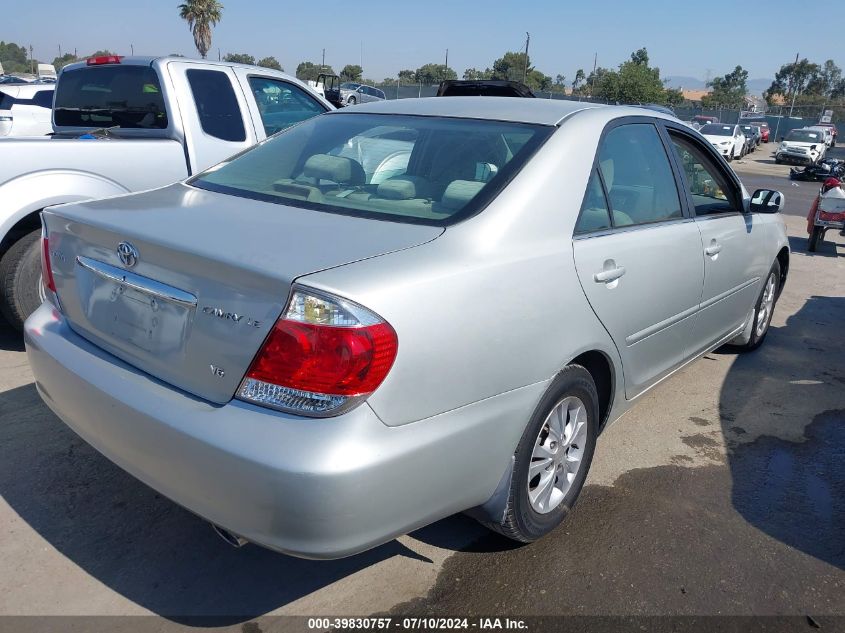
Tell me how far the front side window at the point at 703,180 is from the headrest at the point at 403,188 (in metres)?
1.70

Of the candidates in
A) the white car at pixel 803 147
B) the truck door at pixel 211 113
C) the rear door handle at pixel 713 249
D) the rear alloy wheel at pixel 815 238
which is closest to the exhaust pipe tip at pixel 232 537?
the rear door handle at pixel 713 249

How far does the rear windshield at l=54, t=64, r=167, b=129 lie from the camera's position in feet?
17.9

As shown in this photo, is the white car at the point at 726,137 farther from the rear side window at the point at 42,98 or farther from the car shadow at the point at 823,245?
the rear side window at the point at 42,98

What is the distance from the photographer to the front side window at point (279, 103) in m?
5.97

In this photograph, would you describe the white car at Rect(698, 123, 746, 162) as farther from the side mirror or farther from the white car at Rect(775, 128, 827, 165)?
the side mirror

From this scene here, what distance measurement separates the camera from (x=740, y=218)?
4.47 m

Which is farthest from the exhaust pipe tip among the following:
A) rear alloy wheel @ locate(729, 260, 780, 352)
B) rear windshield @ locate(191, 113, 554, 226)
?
rear alloy wheel @ locate(729, 260, 780, 352)

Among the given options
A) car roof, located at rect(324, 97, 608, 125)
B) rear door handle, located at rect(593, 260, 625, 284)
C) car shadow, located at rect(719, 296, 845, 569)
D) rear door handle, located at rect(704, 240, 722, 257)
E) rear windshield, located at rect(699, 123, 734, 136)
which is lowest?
car shadow, located at rect(719, 296, 845, 569)

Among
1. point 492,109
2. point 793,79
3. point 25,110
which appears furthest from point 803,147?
point 793,79

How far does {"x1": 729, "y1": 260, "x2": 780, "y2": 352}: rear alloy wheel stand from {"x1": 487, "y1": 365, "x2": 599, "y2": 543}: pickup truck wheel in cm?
279

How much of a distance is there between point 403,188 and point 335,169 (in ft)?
1.52

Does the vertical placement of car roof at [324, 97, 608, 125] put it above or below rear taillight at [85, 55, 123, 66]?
below

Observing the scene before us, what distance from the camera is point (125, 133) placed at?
5.42 m

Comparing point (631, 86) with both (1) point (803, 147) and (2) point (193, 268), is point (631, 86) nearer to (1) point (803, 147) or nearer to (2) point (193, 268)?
(1) point (803, 147)
